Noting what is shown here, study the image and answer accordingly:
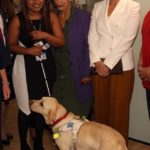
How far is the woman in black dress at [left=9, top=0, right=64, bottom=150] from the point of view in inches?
112

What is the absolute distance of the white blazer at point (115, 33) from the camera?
280 centimetres

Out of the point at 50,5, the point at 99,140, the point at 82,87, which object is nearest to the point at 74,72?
the point at 82,87

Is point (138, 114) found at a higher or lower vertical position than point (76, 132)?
lower

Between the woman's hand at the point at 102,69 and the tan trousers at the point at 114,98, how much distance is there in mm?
Answer: 73

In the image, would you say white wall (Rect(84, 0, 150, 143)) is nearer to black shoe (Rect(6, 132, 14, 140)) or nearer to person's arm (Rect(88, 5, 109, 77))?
person's arm (Rect(88, 5, 109, 77))

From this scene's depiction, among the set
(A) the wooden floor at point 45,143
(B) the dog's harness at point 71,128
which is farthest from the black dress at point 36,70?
(A) the wooden floor at point 45,143

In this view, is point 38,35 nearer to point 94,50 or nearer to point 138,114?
point 94,50

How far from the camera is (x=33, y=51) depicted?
9.30ft

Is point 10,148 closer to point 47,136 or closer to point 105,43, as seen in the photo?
point 47,136

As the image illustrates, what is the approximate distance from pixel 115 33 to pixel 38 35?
23.3 inches

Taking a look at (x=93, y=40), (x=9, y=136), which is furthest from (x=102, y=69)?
(x=9, y=136)

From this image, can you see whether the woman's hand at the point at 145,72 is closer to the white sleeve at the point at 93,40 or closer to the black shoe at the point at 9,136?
the white sleeve at the point at 93,40

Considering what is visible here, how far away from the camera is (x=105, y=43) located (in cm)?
289

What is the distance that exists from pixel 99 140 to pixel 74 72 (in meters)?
0.81
